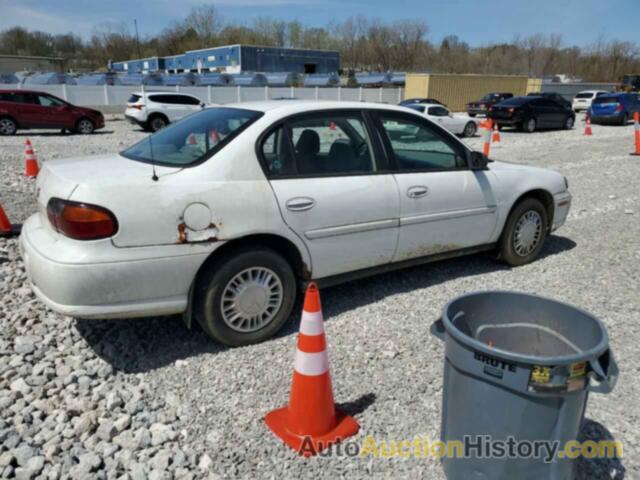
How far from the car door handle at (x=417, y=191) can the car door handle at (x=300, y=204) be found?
35.8 inches

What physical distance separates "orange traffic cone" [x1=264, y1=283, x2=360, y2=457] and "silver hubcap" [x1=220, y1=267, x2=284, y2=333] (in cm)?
87

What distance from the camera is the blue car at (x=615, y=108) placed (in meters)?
22.8

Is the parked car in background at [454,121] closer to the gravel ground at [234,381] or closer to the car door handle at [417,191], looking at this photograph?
the gravel ground at [234,381]

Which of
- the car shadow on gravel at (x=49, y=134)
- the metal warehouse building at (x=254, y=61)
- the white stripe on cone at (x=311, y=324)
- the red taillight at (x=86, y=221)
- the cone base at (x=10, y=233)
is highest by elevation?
the metal warehouse building at (x=254, y=61)

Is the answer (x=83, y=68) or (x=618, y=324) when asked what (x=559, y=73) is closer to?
(x=83, y=68)

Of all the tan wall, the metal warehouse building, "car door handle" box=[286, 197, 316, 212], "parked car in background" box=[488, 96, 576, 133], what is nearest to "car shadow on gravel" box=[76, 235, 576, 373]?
"car door handle" box=[286, 197, 316, 212]

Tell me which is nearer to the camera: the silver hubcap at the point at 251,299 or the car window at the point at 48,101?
the silver hubcap at the point at 251,299

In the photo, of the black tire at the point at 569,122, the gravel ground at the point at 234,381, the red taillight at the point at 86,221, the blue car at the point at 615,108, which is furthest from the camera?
the blue car at the point at 615,108

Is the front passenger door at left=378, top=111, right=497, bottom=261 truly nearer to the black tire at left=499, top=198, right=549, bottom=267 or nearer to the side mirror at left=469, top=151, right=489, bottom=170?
the side mirror at left=469, top=151, right=489, bottom=170

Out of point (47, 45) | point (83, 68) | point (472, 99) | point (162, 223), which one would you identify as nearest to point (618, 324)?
point (162, 223)

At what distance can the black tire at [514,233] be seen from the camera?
16.0ft

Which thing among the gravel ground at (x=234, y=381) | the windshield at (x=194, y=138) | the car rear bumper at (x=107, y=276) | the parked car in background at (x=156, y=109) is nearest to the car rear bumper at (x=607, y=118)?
the parked car in background at (x=156, y=109)

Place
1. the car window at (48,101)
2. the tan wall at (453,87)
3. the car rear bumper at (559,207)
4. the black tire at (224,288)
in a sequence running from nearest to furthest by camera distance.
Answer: the black tire at (224,288) → the car rear bumper at (559,207) → the car window at (48,101) → the tan wall at (453,87)

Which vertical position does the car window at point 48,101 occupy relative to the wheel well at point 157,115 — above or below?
above
